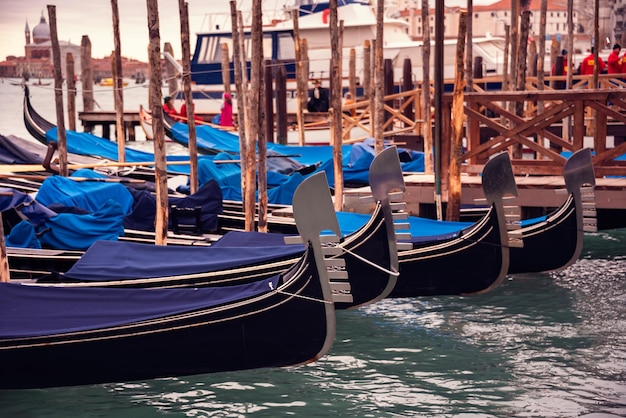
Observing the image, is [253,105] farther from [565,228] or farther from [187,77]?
[565,228]

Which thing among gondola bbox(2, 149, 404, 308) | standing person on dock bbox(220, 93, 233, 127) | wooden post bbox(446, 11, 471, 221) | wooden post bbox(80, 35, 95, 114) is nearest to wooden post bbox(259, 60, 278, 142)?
standing person on dock bbox(220, 93, 233, 127)

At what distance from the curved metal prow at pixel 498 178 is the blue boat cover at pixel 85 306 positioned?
2.12 metres

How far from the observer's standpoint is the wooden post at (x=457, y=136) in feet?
27.8

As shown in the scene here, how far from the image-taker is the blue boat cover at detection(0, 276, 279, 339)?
5.50 m

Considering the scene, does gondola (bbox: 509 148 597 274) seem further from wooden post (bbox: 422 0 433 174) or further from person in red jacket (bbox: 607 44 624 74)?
person in red jacket (bbox: 607 44 624 74)

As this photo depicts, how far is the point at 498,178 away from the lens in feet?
23.4

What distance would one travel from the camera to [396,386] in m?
6.13

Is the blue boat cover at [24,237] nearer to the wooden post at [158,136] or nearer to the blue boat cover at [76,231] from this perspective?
the blue boat cover at [76,231]

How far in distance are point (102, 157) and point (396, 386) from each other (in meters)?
8.17

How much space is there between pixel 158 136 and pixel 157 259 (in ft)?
3.85

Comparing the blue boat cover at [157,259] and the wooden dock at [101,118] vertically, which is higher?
the wooden dock at [101,118]

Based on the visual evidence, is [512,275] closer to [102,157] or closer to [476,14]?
[102,157]

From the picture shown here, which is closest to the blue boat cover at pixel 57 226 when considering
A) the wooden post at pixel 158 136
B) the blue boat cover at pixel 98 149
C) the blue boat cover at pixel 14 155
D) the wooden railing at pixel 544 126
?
the wooden post at pixel 158 136

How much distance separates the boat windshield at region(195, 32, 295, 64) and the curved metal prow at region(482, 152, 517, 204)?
55.5 ft
